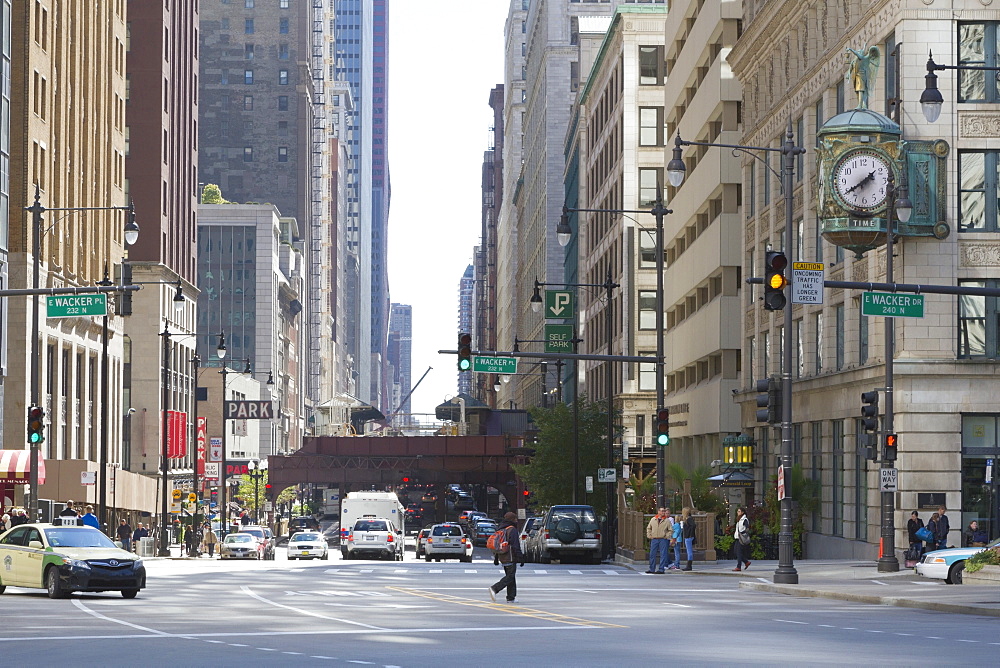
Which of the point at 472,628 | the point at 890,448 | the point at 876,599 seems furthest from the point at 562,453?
the point at 472,628

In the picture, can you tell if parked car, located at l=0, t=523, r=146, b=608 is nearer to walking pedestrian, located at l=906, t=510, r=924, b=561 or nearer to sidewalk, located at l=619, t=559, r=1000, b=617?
sidewalk, located at l=619, t=559, r=1000, b=617

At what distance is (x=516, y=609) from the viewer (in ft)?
90.6

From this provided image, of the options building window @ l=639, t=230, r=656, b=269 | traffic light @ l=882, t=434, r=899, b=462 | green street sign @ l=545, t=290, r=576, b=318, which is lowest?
traffic light @ l=882, t=434, r=899, b=462

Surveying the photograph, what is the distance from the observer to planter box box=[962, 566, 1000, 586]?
3259 centimetres

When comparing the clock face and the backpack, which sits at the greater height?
the clock face

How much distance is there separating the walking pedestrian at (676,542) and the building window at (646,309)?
4397cm

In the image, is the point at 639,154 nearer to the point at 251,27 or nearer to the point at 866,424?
the point at 866,424

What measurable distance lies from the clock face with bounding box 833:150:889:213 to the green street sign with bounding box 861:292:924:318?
10.1 meters

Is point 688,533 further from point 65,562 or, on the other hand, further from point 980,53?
point 65,562

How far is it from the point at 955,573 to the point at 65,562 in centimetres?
1851

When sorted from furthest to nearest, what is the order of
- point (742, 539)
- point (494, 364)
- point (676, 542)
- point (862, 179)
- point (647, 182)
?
1. point (647, 182)
2. point (494, 364)
3. point (676, 542)
4. point (862, 179)
5. point (742, 539)

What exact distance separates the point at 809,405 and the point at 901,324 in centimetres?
987

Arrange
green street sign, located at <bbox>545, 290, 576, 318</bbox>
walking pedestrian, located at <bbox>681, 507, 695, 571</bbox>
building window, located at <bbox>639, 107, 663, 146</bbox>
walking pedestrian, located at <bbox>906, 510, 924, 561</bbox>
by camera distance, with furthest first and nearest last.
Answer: building window, located at <bbox>639, 107, 663, 146</bbox> < green street sign, located at <bbox>545, 290, 576, 318</bbox> < walking pedestrian, located at <bbox>681, 507, 695, 571</bbox> < walking pedestrian, located at <bbox>906, 510, 924, 561</bbox>

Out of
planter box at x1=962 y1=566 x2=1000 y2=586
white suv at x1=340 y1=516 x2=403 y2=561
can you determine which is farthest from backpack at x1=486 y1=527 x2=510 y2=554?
white suv at x1=340 y1=516 x2=403 y2=561
